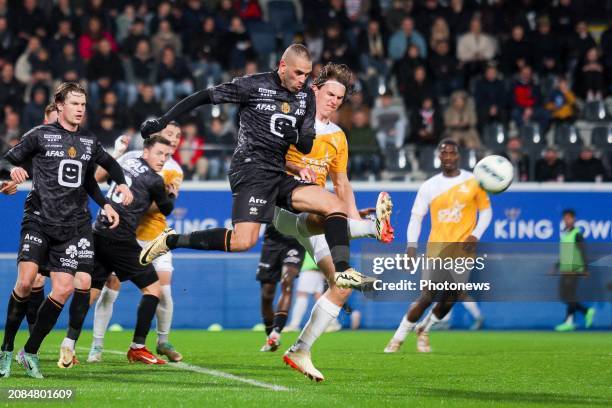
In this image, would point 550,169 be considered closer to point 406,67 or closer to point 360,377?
point 406,67

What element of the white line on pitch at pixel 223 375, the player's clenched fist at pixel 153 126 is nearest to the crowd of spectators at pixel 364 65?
the white line on pitch at pixel 223 375

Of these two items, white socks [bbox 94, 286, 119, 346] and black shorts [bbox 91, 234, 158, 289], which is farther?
white socks [bbox 94, 286, 119, 346]

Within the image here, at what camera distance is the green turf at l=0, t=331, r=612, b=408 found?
321 inches

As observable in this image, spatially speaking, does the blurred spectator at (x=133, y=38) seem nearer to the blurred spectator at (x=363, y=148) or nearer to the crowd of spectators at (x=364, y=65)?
the crowd of spectators at (x=364, y=65)

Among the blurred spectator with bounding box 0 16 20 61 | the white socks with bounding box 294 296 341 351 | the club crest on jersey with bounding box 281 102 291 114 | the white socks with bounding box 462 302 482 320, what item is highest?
the blurred spectator with bounding box 0 16 20 61

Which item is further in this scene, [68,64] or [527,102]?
[527,102]

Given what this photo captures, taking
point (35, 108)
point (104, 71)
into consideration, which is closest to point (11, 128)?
point (35, 108)

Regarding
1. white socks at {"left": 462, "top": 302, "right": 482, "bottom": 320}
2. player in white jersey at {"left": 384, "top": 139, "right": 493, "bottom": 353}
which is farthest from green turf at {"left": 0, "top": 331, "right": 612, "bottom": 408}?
white socks at {"left": 462, "top": 302, "right": 482, "bottom": 320}

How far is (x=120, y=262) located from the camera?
11.0 m

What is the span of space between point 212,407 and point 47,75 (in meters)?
14.8

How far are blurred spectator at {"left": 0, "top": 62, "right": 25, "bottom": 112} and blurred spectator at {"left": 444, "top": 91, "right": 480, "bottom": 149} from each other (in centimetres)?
788

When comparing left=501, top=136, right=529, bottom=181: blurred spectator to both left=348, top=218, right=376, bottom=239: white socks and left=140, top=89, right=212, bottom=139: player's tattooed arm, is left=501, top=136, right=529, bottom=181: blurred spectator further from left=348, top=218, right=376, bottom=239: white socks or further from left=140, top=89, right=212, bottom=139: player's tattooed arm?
left=140, top=89, right=212, bottom=139: player's tattooed arm

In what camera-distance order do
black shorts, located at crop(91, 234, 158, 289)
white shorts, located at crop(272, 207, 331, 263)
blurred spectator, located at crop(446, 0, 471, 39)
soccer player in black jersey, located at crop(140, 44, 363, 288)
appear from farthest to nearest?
blurred spectator, located at crop(446, 0, 471, 39) < black shorts, located at crop(91, 234, 158, 289) < white shorts, located at crop(272, 207, 331, 263) < soccer player in black jersey, located at crop(140, 44, 363, 288)

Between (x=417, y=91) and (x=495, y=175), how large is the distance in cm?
1025
